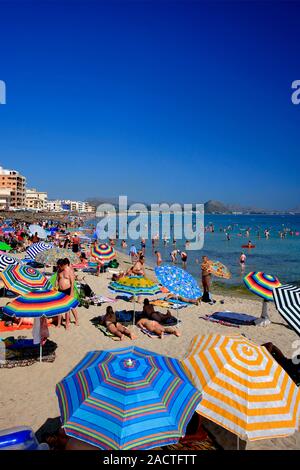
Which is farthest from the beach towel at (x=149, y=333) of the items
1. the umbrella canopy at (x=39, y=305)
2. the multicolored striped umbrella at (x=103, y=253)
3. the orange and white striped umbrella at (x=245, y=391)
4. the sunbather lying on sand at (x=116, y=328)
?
the multicolored striped umbrella at (x=103, y=253)

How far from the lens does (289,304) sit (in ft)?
18.9

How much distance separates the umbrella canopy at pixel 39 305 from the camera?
18.9ft

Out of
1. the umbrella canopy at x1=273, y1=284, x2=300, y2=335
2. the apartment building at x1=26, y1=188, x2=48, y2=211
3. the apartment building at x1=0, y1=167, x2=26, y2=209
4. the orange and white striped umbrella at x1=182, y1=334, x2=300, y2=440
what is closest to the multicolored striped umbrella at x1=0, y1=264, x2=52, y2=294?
the orange and white striped umbrella at x1=182, y1=334, x2=300, y2=440

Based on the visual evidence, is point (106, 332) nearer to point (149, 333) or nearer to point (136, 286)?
point (149, 333)

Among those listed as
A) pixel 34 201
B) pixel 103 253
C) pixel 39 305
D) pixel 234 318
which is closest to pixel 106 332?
pixel 39 305

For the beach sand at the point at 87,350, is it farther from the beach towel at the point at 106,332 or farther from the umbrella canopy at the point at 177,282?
the umbrella canopy at the point at 177,282

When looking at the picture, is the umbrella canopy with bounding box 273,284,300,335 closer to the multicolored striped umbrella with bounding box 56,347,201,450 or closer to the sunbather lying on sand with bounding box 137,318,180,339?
the multicolored striped umbrella with bounding box 56,347,201,450

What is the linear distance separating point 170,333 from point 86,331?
2089 mm

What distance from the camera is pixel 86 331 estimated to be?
847 centimetres

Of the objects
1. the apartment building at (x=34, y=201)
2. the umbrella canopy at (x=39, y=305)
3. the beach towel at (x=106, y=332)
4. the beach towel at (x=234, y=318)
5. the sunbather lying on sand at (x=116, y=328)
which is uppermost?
the apartment building at (x=34, y=201)

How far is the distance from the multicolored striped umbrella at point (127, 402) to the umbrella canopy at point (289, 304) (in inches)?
96.8

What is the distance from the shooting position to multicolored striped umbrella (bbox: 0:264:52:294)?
7.65 metres

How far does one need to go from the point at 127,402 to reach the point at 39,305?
327cm
